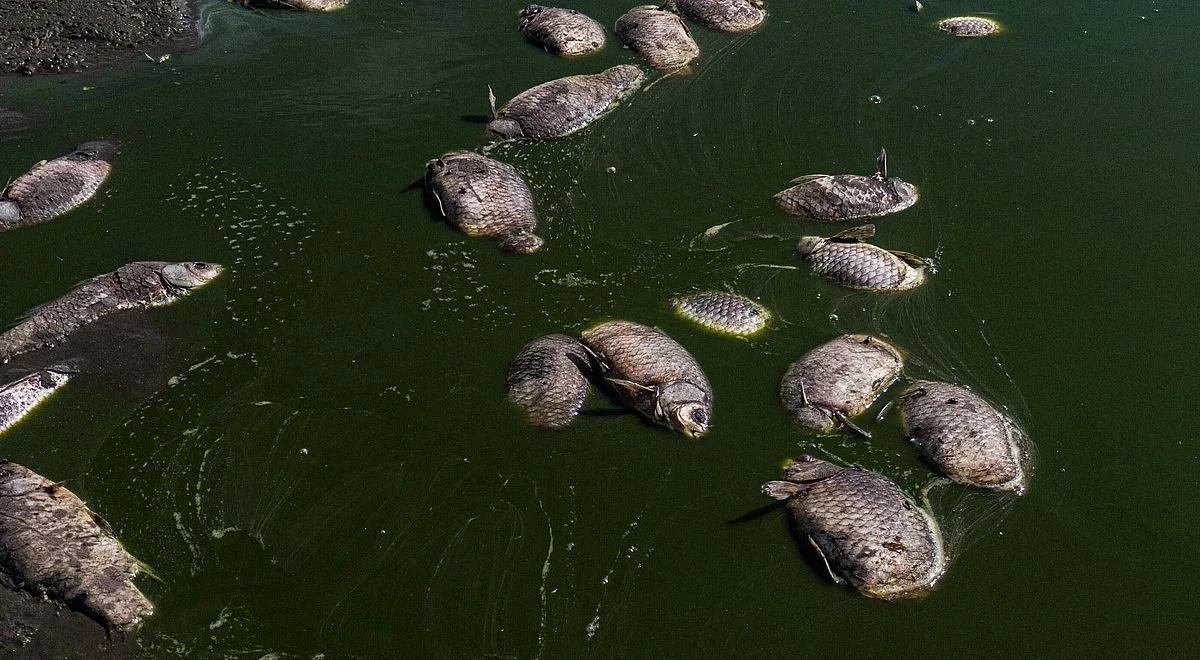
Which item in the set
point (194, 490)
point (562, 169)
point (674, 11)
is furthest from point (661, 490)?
point (674, 11)

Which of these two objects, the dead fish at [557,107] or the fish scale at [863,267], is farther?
the dead fish at [557,107]

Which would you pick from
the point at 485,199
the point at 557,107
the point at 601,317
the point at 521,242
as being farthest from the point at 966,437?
the point at 557,107

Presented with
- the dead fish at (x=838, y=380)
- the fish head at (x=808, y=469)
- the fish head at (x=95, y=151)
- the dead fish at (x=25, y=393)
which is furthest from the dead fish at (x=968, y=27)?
the dead fish at (x=25, y=393)

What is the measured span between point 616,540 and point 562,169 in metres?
4.11

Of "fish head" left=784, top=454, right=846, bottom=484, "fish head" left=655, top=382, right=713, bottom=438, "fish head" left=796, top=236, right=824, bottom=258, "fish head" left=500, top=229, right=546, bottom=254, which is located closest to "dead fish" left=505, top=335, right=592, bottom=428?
"fish head" left=655, top=382, right=713, bottom=438

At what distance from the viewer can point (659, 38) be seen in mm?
10523

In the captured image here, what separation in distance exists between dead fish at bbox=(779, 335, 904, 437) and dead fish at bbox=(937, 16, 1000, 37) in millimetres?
5687

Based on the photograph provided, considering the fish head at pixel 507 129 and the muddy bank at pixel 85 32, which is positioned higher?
the muddy bank at pixel 85 32

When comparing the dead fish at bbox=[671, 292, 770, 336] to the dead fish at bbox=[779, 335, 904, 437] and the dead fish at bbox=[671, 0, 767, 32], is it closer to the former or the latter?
the dead fish at bbox=[779, 335, 904, 437]

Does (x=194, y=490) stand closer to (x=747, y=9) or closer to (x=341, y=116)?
(x=341, y=116)

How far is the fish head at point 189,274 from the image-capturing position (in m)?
7.50

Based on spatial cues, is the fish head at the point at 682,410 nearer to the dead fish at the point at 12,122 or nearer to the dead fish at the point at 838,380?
the dead fish at the point at 838,380

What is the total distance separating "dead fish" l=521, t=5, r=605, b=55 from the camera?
1046 cm

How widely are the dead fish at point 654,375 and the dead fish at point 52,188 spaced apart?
15.5 ft
